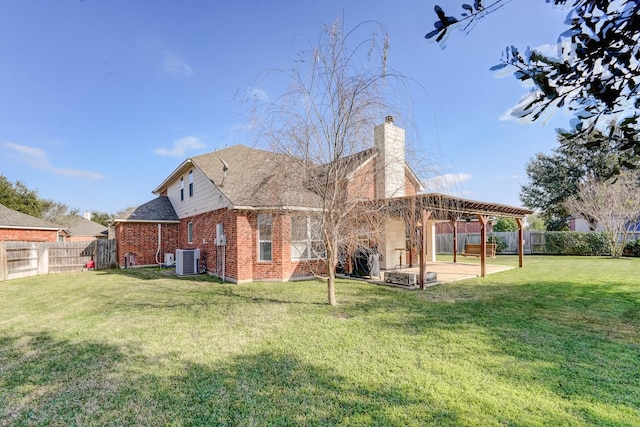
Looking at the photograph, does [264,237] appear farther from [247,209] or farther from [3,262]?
[3,262]

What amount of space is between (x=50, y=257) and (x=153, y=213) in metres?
4.87

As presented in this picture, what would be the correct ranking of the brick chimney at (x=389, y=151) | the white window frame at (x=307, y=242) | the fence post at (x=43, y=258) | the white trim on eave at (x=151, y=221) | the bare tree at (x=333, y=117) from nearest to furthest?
the bare tree at (x=333, y=117)
the brick chimney at (x=389, y=151)
the white window frame at (x=307, y=242)
the fence post at (x=43, y=258)
the white trim on eave at (x=151, y=221)

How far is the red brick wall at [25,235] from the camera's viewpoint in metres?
16.3

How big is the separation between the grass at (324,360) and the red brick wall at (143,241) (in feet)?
24.4

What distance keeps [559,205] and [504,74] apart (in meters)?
31.9

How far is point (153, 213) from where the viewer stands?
1600 centimetres

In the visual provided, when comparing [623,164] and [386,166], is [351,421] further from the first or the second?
[386,166]

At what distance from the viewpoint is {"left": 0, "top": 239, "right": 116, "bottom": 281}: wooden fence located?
12430 millimetres

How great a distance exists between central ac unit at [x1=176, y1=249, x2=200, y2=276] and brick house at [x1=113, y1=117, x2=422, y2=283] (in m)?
0.63

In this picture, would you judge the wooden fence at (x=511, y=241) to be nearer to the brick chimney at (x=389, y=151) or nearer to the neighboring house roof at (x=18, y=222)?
the brick chimney at (x=389, y=151)

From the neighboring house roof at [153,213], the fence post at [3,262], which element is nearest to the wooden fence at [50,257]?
the fence post at [3,262]

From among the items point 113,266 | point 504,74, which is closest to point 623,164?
point 504,74

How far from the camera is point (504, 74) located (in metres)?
1.54

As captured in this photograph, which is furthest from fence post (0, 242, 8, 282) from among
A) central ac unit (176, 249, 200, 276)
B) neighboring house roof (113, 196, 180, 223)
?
central ac unit (176, 249, 200, 276)
